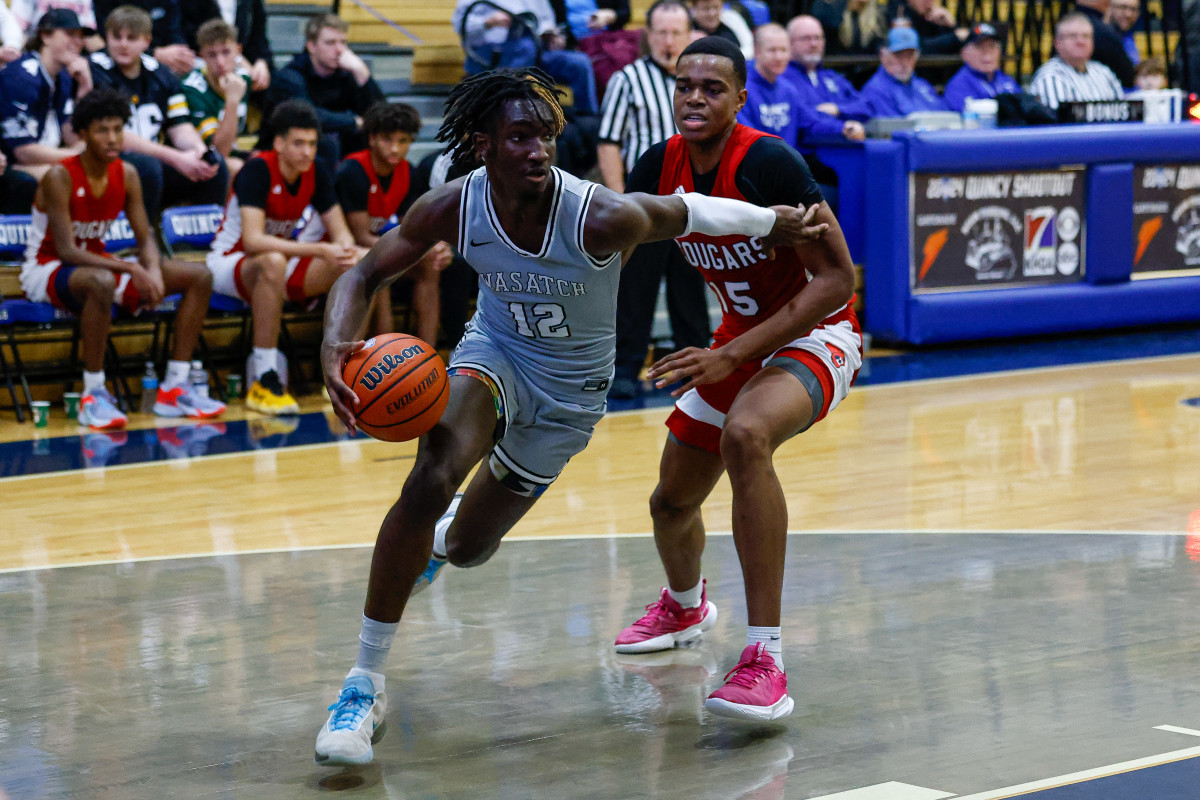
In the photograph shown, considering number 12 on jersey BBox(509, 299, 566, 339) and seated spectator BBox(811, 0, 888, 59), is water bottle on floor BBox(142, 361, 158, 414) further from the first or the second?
seated spectator BBox(811, 0, 888, 59)

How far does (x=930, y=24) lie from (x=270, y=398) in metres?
7.38

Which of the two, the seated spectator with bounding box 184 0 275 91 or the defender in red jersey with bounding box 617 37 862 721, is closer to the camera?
the defender in red jersey with bounding box 617 37 862 721

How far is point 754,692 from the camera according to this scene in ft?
12.3

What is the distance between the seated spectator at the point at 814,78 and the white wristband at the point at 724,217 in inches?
280

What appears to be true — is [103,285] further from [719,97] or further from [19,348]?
[719,97]

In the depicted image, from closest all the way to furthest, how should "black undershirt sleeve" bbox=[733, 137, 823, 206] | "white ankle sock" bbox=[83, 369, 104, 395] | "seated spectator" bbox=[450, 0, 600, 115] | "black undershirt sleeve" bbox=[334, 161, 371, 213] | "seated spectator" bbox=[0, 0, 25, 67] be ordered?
"black undershirt sleeve" bbox=[733, 137, 823, 206]
"white ankle sock" bbox=[83, 369, 104, 395]
"seated spectator" bbox=[0, 0, 25, 67]
"black undershirt sleeve" bbox=[334, 161, 371, 213]
"seated spectator" bbox=[450, 0, 600, 115]

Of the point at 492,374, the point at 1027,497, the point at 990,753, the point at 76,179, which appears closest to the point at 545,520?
the point at 1027,497

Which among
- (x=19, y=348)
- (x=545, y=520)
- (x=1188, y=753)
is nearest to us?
(x=1188, y=753)

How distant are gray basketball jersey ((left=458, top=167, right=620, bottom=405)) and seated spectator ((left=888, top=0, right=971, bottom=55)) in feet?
32.2

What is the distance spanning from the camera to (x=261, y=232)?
28.5 feet

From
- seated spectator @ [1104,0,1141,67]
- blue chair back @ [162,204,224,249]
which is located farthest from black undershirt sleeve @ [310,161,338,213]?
seated spectator @ [1104,0,1141,67]

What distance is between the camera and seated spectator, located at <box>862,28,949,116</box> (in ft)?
37.3

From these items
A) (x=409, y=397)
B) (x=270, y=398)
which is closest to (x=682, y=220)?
(x=409, y=397)

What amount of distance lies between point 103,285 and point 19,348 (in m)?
0.90
